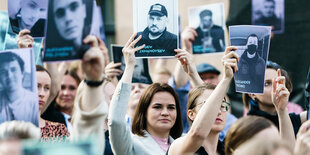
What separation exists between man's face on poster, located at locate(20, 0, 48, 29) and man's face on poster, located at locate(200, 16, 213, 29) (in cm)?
192

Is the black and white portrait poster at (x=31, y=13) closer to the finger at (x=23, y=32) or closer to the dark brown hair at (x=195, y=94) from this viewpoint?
the finger at (x=23, y=32)

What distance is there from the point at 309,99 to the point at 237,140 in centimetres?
112

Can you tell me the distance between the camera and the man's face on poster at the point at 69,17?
10.3 feet

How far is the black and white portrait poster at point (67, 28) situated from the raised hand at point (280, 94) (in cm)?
141

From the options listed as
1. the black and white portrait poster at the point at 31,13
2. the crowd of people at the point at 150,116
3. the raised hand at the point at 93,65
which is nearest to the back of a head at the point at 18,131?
the crowd of people at the point at 150,116

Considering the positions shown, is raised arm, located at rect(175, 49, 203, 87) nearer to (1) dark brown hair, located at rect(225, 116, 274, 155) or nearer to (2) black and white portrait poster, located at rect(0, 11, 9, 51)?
(1) dark brown hair, located at rect(225, 116, 274, 155)

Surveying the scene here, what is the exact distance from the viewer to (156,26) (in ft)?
13.0

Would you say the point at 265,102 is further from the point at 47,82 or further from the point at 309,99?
the point at 47,82

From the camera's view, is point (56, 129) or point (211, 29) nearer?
point (56, 129)

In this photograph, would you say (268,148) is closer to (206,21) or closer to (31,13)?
(31,13)

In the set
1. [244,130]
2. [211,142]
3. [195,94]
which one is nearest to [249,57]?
[195,94]

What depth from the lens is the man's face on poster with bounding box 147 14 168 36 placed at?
3.96 m

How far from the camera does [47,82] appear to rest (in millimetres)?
4359

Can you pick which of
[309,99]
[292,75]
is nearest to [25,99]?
[309,99]
